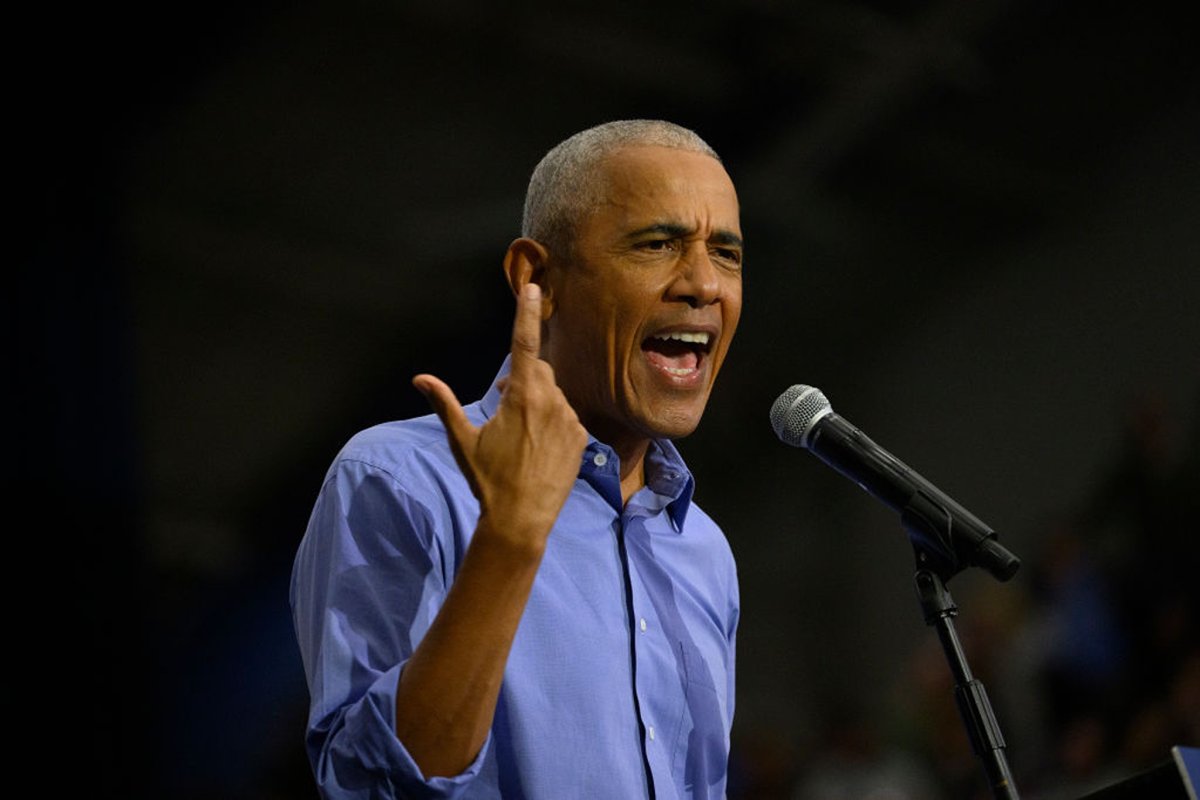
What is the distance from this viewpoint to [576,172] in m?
1.95

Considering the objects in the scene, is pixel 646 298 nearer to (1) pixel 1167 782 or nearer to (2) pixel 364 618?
(2) pixel 364 618

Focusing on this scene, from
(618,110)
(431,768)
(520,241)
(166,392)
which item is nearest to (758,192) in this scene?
(618,110)

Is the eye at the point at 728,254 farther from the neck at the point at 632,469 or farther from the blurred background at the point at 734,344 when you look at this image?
the blurred background at the point at 734,344

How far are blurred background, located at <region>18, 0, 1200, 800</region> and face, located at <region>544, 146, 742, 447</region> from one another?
2.25 meters

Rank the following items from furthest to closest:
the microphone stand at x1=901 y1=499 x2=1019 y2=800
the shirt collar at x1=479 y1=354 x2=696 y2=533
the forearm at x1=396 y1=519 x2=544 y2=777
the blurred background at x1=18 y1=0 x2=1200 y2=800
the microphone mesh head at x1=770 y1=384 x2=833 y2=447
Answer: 1. the blurred background at x1=18 y1=0 x2=1200 y2=800
2. the shirt collar at x1=479 y1=354 x2=696 y2=533
3. the microphone mesh head at x1=770 y1=384 x2=833 y2=447
4. the microphone stand at x1=901 y1=499 x2=1019 y2=800
5. the forearm at x1=396 y1=519 x2=544 y2=777

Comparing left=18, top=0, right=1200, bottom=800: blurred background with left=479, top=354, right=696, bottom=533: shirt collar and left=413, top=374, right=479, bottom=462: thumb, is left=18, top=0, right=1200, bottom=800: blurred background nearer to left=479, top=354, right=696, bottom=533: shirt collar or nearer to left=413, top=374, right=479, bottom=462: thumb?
left=479, top=354, right=696, bottom=533: shirt collar

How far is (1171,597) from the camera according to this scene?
176 inches

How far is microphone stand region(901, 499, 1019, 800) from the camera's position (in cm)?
150

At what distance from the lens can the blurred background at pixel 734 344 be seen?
3.79 m

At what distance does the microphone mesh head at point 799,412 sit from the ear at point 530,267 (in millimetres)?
380

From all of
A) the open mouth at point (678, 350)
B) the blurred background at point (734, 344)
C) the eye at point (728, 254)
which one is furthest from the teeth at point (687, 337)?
the blurred background at point (734, 344)

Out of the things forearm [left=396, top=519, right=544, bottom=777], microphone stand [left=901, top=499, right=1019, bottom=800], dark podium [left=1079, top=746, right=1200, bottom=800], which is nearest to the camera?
dark podium [left=1079, top=746, right=1200, bottom=800]

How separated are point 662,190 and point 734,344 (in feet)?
10.7

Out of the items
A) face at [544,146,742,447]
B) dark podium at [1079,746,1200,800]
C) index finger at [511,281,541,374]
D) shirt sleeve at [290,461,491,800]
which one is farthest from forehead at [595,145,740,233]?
dark podium at [1079,746,1200,800]
